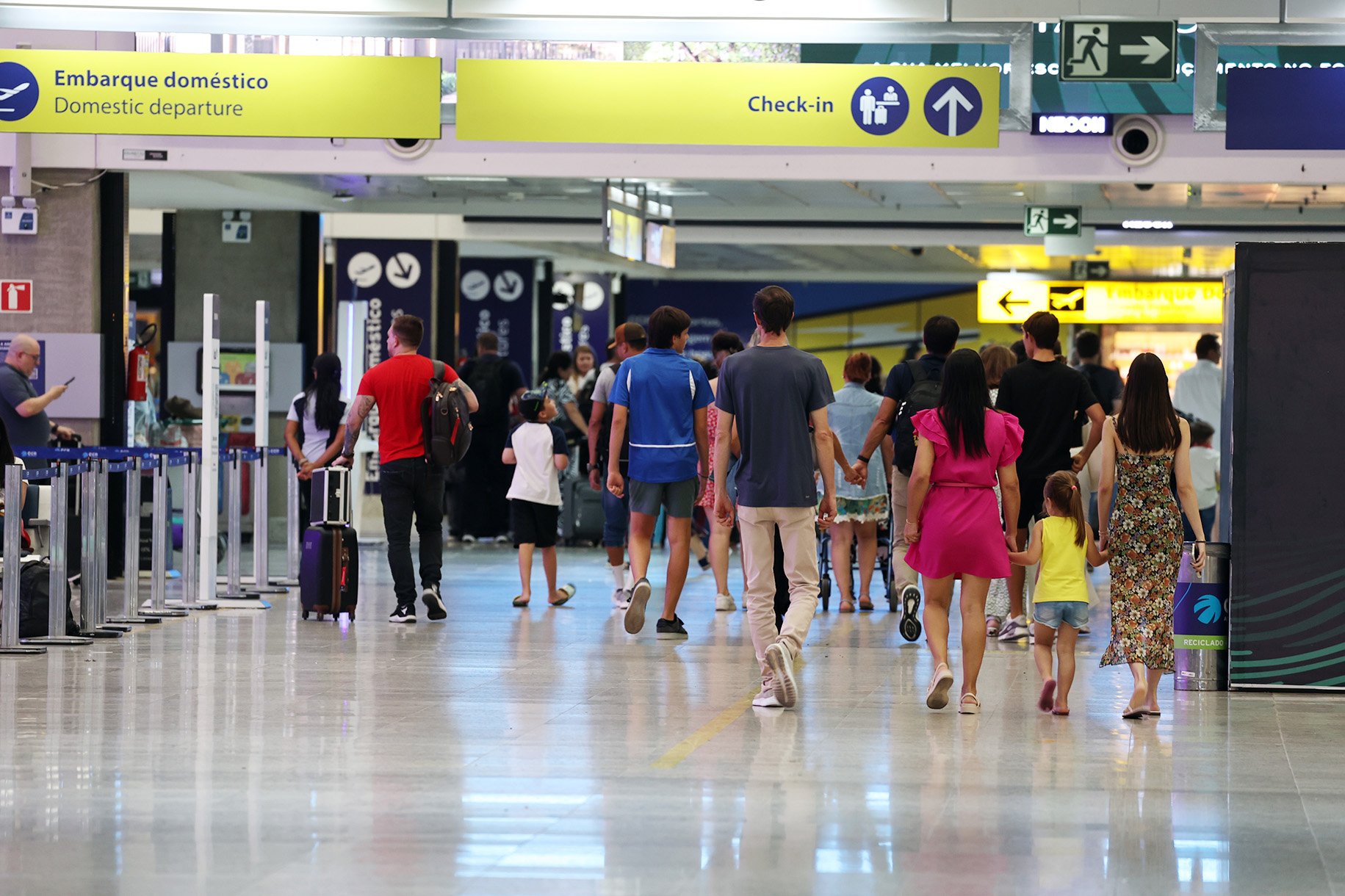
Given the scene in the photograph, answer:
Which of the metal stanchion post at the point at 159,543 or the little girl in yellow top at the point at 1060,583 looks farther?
the metal stanchion post at the point at 159,543

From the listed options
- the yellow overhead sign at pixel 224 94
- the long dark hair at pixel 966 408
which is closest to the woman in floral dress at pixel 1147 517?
the long dark hair at pixel 966 408

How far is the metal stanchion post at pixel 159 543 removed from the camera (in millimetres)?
10148

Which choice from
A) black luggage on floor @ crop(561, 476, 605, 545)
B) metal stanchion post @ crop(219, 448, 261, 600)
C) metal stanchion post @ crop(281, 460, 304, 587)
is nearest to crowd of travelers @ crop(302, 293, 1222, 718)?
metal stanchion post @ crop(281, 460, 304, 587)

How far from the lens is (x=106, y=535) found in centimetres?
Result: 950

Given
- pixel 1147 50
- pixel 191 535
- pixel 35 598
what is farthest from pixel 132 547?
pixel 1147 50

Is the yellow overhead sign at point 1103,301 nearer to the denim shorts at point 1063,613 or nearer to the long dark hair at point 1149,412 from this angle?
the long dark hair at point 1149,412

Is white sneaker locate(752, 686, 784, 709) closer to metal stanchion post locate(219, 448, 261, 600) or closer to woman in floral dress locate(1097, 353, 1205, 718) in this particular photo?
woman in floral dress locate(1097, 353, 1205, 718)

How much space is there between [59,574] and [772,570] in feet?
12.7

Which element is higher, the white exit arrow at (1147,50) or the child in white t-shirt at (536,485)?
the white exit arrow at (1147,50)

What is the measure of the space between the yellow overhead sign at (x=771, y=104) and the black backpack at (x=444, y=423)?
1.77 metres

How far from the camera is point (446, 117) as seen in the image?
38.2ft

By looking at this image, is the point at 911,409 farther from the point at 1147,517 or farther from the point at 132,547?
the point at 132,547

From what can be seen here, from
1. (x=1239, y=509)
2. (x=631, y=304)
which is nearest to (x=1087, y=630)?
(x=1239, y=509)

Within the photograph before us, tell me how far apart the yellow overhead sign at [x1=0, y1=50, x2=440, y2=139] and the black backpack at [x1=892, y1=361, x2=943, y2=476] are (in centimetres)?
332
